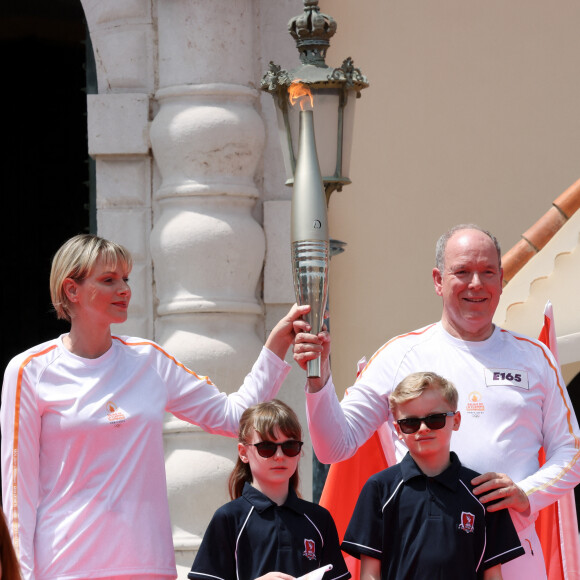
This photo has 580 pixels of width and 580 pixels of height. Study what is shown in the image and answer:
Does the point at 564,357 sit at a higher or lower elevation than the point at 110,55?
lower

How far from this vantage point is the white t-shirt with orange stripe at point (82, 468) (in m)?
3.26

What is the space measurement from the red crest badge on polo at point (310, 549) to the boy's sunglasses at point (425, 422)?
375 mm

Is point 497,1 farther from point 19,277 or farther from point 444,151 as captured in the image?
point 19,277

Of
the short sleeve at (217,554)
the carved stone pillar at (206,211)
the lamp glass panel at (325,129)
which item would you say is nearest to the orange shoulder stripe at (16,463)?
the short sleeve at (217,554)

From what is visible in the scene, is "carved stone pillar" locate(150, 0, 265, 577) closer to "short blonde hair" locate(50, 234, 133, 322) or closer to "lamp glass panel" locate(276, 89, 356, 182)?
"lamp glass panel" locate(276, 89, 356, 182)

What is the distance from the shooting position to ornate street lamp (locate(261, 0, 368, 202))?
15.1 feet

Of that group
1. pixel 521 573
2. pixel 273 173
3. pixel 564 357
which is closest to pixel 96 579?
pixel 521 573

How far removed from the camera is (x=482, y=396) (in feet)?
11.2

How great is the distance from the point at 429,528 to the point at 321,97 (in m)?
1.90

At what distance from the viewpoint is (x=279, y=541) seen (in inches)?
130

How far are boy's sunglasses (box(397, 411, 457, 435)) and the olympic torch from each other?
26cm

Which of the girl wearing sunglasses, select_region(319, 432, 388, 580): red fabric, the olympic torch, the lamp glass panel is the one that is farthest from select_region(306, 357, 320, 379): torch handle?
the lamp glass panel

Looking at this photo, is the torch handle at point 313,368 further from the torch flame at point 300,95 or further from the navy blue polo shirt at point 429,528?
the torch flame at point 300,95

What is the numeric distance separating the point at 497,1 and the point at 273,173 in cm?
153
